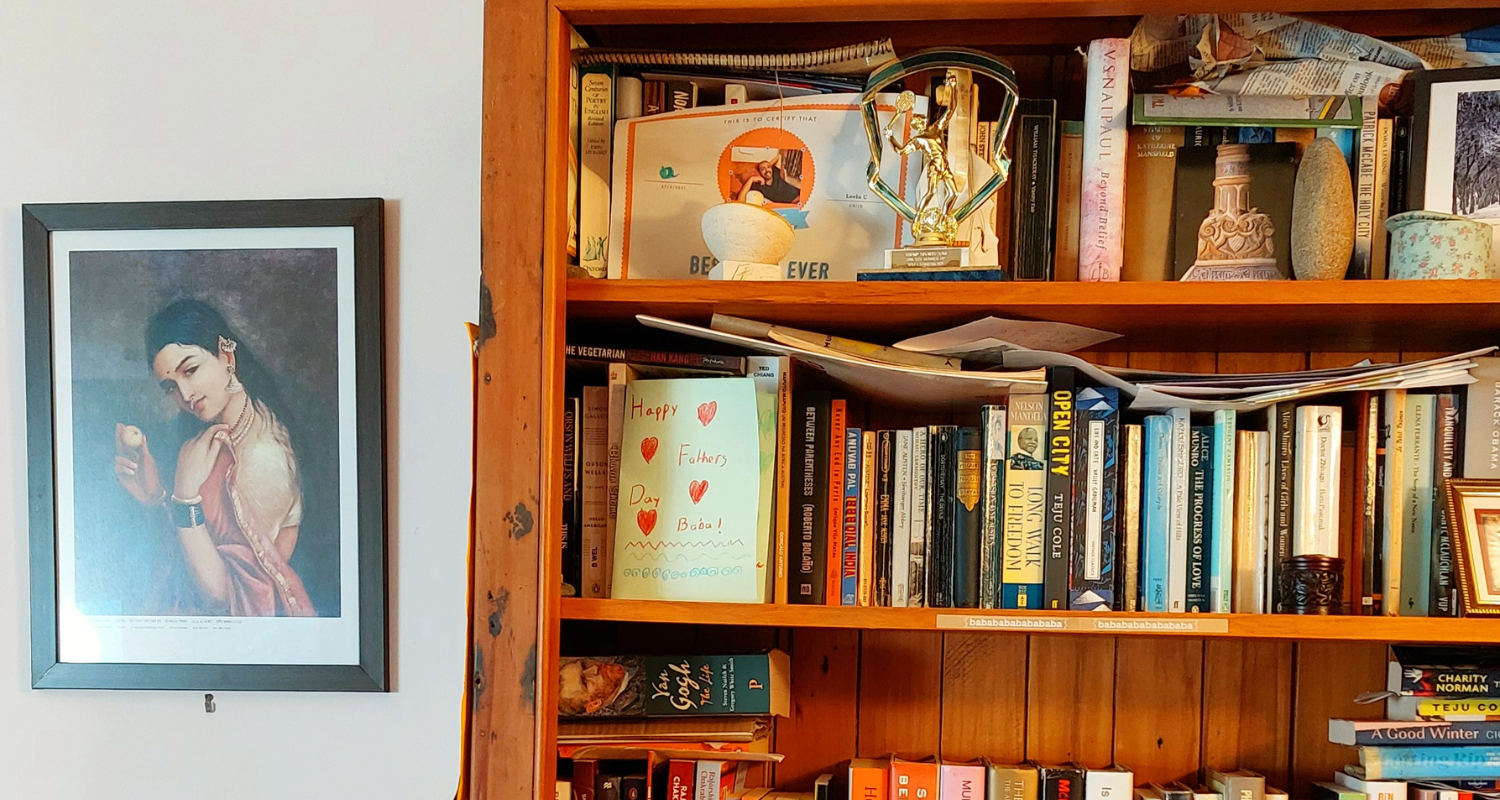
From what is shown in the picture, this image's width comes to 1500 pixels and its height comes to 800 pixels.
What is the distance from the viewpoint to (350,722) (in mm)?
1288

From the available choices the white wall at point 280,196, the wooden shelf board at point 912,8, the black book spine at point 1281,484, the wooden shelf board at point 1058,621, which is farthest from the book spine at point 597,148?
the black book spine at point 1281,484

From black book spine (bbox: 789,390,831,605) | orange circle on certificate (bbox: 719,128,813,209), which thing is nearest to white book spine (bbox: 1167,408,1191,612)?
black book spine (bbox: 789,390,831,605)

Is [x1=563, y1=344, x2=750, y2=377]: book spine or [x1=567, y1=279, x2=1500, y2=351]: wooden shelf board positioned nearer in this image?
[x1=567, y1=279, x2=1500, y2=351]: wooden shelf board

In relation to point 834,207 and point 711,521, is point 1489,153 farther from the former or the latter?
point 711,521

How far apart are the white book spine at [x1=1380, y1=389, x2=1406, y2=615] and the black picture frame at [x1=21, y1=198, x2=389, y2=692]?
1092 mm

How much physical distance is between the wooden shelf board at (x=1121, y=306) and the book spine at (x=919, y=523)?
5.1 inches

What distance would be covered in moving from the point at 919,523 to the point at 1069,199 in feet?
1.20

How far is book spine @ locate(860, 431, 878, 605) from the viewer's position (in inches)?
40.6

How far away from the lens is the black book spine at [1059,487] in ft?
3.25

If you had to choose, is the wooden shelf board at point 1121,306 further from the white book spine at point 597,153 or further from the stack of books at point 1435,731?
the stack of books at point 1435,731

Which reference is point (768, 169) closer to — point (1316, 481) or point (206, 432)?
point (1316, 481)

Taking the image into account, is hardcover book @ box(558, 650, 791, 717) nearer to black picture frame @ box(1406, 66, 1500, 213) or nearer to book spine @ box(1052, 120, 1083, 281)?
book spine @ box(1052, 120, 1083, 281)

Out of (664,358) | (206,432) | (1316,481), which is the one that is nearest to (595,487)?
(664,358)

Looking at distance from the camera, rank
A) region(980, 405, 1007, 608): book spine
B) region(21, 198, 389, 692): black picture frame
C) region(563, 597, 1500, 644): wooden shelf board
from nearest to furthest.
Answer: region(563, 597, 1500, 644): wooden shelf board < region(980, 405, 1007, 608): book spine < region(21, 198, 389, 692): black picture frame
